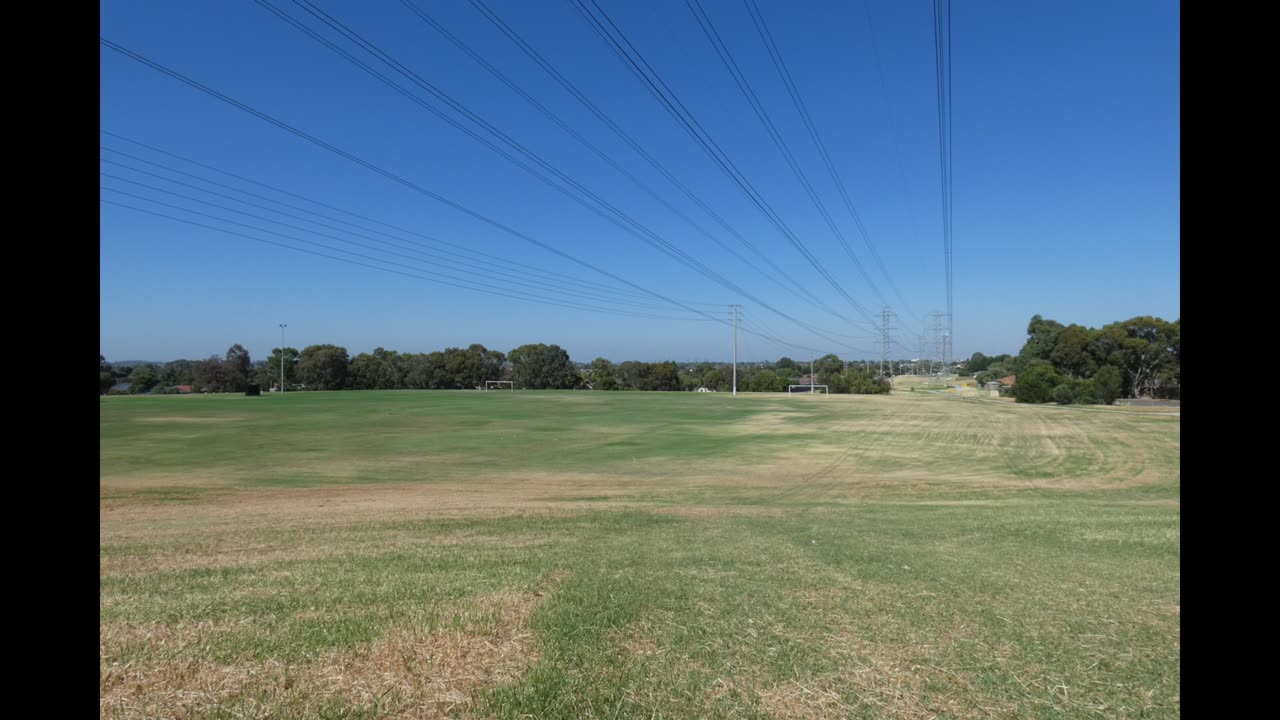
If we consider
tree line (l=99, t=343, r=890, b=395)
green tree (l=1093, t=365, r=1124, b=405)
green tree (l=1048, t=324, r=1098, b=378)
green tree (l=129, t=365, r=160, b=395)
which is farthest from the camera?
tree line (l=99, t=343, r=890, b=395)

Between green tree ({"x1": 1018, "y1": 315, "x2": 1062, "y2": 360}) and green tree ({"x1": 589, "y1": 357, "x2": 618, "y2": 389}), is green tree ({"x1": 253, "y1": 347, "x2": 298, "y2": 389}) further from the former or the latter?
green tree ({"x1": 1018, "y1": 315, "x2": 1062, "y2": 360})

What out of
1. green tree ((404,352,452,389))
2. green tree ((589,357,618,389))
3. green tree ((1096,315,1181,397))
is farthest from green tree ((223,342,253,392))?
green tree ((1096,315,1181,397))

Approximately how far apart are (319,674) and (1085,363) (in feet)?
278

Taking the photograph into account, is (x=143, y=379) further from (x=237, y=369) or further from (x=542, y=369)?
(x=542, y=369)

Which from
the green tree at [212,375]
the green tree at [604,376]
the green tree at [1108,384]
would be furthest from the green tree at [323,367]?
the green tree at [1108,384]

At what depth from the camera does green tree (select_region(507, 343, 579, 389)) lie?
4592 inches

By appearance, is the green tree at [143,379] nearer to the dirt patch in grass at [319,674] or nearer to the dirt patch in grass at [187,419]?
the dirt patch in grass at [187,419]

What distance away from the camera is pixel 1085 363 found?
6781 centimetres

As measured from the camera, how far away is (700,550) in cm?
809

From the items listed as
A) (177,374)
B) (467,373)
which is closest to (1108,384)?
(467,373)

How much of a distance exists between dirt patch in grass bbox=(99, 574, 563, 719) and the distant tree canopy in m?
55.7
